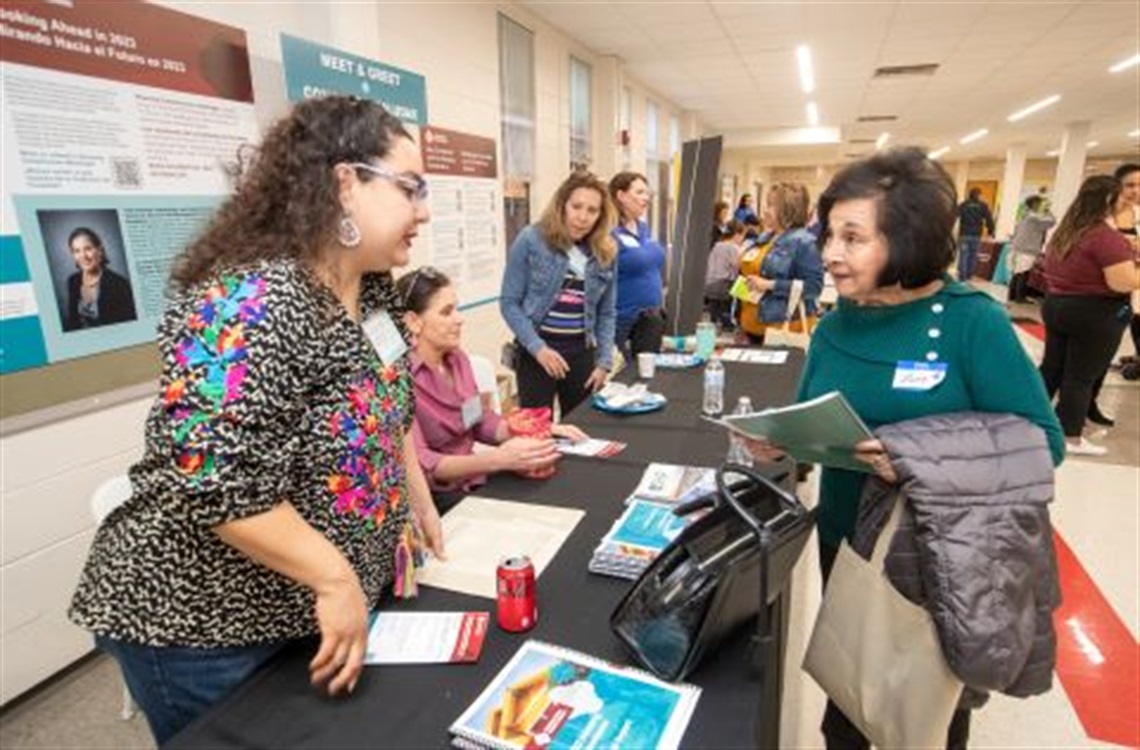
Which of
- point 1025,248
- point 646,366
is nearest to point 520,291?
point 646,366

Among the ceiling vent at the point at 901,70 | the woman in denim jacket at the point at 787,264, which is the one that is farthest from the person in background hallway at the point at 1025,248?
the woman in denim jacket at the point at 787,264

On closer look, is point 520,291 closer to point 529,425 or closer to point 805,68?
point 529,425

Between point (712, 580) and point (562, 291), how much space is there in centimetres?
199

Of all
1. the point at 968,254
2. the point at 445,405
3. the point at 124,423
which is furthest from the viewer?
the point at 968,254

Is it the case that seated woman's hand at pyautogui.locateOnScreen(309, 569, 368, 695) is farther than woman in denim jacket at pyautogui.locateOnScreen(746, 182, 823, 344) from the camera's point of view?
No

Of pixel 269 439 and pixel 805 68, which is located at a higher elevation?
pixel 805 68

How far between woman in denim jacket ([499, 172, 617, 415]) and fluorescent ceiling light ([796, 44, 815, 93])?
432 centimetres

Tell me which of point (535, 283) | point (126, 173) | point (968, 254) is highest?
point (126, 173)

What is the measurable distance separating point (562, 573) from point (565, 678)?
30cm

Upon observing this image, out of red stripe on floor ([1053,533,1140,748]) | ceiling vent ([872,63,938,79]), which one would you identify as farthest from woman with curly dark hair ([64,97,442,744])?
ceiling vent ([872,63,938,79])

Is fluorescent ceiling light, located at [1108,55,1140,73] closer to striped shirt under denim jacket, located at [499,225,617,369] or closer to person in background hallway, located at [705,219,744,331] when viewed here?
person in background hallway, located at [705,219,744,331]

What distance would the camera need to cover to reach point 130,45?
205 centimetres

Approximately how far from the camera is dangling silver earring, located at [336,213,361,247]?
0.94m

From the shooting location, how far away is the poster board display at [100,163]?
182cm
